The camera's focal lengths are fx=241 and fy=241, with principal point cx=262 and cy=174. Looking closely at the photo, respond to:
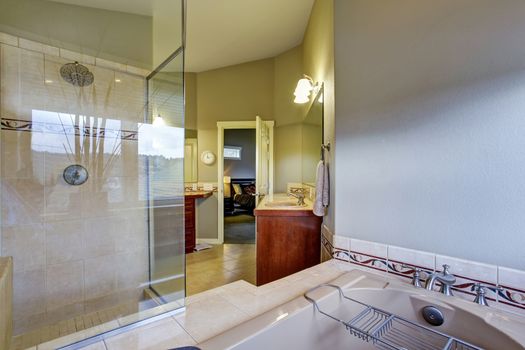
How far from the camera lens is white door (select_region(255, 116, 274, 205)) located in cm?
348

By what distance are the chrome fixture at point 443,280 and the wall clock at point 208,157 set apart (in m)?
3.65

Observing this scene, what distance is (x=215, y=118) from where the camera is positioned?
429 cm

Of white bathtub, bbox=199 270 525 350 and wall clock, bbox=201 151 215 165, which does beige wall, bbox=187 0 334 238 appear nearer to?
wall clock, bbox=201 151 215 165

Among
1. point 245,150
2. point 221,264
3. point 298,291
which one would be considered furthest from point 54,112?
point 245,150

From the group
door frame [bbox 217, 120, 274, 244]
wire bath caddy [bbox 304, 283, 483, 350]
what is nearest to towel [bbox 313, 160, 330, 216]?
wire bath caddy [bbox 304, 283, 483, 350]

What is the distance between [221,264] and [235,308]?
2363 millimetres

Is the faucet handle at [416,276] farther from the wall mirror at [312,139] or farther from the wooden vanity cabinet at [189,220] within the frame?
the wooden vanity cabinet at [189,220]

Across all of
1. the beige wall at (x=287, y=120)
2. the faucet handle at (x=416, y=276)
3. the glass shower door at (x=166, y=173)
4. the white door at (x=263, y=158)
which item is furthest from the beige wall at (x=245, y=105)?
the faucet handle at (x=416, y=276)

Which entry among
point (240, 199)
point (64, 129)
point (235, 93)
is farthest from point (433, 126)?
point (240, 199)

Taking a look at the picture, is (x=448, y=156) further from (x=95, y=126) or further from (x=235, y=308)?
(x=95, y=126)

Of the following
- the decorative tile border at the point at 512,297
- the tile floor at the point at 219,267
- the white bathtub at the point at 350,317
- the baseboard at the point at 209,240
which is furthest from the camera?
the baseboard at the point at 209,240

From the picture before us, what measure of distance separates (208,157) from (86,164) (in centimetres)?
241

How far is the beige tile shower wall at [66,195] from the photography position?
5.38ft

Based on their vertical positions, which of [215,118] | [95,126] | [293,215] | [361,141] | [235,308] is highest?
[215,118]
